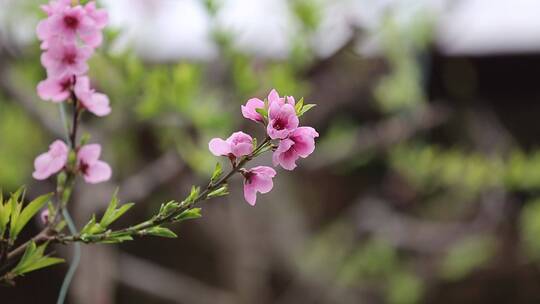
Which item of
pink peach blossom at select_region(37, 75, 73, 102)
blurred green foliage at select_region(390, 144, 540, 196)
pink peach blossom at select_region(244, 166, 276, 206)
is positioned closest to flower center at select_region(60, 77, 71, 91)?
pink peach blossom at select_region(37, 75, 73, 102)

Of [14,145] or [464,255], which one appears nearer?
[14,145]

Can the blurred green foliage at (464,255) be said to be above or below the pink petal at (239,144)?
below

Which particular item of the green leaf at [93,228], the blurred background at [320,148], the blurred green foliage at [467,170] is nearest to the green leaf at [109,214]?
the green leaf at [93,228]

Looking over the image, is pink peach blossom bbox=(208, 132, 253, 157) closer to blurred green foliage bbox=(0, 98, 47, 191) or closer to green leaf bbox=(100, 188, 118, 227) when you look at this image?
green leaf bbox=(100, 188, 118, 227)

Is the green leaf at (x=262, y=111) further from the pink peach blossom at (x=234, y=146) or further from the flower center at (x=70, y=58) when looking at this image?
the flower center at (x=70, y=58)

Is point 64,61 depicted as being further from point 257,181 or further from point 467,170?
point 467,170

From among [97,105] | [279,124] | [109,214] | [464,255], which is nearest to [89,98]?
[97,105]
